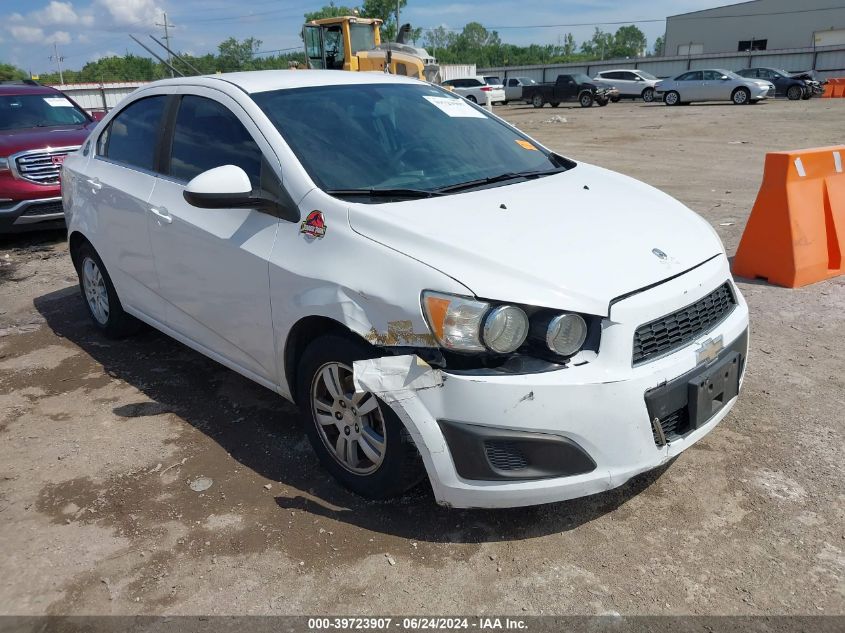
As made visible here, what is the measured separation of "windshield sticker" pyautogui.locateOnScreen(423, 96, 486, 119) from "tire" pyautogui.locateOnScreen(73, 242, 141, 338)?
8.34 ft

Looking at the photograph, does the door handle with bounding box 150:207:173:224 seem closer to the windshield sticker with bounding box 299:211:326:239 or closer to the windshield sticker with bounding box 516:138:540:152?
the windshield sticker with bounding box 299:211:326:239

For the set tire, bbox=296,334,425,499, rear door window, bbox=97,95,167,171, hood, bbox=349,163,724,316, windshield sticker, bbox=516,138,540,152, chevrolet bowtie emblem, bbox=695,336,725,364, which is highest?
rear door window, bbox=97,95,167,171

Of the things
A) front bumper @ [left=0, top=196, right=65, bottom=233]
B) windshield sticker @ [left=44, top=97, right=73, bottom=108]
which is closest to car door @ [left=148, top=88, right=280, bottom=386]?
front bumper @ [left=0, top=196, right=65, bottom=233]

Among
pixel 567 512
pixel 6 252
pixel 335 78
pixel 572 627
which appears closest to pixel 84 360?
pixel 335 78

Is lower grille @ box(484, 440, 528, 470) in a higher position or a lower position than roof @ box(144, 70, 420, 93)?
lower

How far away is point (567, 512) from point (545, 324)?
95 cm

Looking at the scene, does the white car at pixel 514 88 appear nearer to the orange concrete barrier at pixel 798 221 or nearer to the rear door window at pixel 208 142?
the orange concrete barrier at pixel 798 221

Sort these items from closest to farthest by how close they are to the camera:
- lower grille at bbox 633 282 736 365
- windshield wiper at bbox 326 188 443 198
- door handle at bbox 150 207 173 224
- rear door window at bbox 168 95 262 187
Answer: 1. lower grille at bbox 633 282 736 365
2. windshield wiper at bbox 326 188 443 198
3. rear door window at bbox 168 95 262 187
4. door handle at bbox 150 207 173 224

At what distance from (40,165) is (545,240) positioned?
7.57m

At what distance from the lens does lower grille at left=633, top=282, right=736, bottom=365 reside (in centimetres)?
257

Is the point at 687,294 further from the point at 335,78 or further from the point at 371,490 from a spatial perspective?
the point at 335,78

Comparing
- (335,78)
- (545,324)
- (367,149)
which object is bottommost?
(545,324)

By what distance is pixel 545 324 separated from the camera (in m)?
2.48

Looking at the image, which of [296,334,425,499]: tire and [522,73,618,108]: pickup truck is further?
[522,73,618,108]: pickup truck
